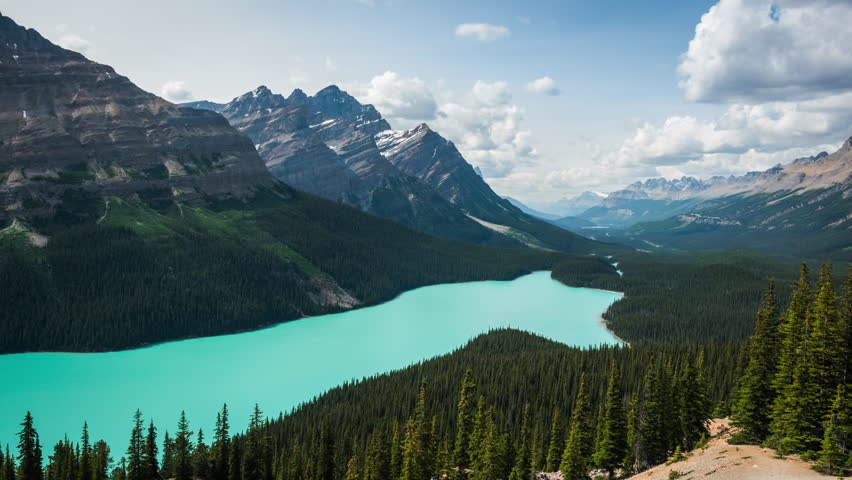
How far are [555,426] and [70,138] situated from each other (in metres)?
172

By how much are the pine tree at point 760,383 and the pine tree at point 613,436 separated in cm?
873

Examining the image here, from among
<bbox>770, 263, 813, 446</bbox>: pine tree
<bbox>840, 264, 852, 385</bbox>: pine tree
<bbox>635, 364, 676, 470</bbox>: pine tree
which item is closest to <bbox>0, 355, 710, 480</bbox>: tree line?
<bbox>635, 364, 676, 470</bbox>: pine tree

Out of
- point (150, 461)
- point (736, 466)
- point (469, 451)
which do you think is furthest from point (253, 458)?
point (736, 466)

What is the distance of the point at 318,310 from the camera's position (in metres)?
156

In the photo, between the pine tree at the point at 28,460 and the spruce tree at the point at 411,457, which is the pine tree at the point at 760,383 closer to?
the spruce tree at the point at 411,457

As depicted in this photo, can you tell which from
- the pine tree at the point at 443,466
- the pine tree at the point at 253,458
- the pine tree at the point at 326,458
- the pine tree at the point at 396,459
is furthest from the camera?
the pine tree at the point at 253,458

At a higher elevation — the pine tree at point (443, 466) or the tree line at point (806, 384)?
the tree line at point (806, 384)

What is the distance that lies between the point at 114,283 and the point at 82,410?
2069 inches

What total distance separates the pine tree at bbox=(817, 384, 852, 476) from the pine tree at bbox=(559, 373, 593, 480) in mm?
16962

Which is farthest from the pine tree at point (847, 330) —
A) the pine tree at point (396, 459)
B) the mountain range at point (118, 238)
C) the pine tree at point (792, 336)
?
the mountain range at point (118, 238)

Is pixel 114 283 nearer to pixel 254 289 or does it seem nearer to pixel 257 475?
pixel 254 289

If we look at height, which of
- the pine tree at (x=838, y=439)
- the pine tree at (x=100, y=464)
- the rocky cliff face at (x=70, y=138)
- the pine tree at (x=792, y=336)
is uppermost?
the rocky cliff face at (x=70, y=138)

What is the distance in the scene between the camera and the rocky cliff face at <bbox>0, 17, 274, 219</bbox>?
14800cm

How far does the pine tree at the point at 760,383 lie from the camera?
38906mm
